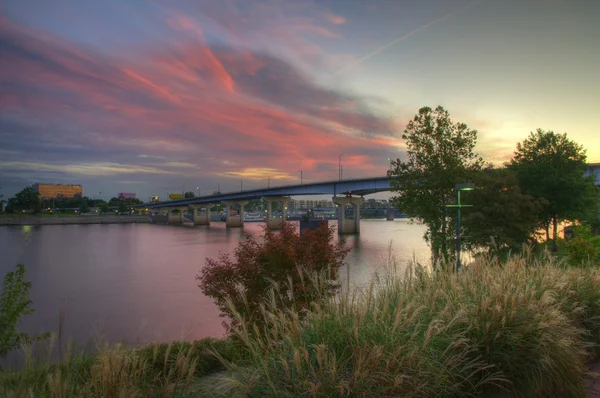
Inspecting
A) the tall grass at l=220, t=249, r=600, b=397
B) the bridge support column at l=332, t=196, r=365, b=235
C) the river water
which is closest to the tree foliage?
the river water

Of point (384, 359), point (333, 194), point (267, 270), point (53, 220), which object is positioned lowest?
point (53, 220)

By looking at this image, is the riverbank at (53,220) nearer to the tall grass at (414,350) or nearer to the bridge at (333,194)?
the bridge at (333,194)

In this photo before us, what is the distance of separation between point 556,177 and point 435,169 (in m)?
17.7

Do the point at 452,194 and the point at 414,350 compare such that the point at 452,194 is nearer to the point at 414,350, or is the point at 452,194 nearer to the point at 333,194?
the point at 414,350

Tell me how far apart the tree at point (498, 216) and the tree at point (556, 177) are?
414 inches

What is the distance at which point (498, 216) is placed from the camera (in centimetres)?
2470

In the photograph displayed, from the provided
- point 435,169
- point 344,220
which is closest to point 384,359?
point 435,169

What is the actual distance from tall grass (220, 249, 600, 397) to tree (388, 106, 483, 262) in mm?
18820

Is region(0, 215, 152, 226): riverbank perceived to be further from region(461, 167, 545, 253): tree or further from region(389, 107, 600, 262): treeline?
region(461, 167, 545, 253): tree

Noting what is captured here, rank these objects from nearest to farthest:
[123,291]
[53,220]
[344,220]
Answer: [123,291]
[344,220]
[53,220]

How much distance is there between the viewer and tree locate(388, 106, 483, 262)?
955 inches

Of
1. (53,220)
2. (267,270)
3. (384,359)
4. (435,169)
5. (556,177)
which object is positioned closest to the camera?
(384,359)

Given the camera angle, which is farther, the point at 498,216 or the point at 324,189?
the point at 324,189

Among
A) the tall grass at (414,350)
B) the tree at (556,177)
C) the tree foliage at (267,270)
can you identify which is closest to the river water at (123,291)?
the tall grass at (414,350)
